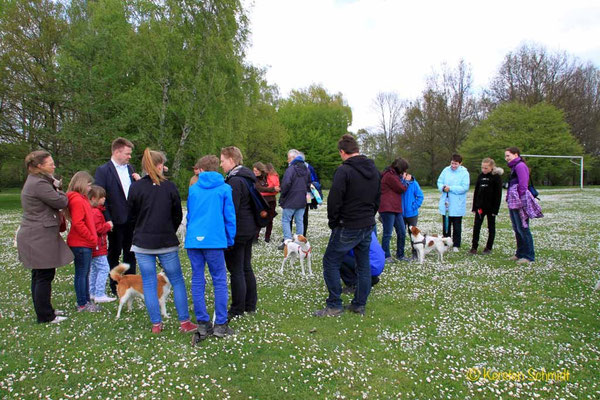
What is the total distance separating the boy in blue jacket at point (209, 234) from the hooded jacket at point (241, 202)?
0.99 feet

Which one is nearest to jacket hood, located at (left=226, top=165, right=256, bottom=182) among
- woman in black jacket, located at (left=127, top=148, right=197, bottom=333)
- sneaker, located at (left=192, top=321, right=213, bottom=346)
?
woman in black jacket, located at (left=127, top=148, right=197, bottom=333)

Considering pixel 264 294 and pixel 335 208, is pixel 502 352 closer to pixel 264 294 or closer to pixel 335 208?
pixel 335 208

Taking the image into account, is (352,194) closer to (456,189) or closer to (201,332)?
(201,332)

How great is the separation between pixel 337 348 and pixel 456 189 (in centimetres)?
632

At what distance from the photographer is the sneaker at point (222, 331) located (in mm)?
4409

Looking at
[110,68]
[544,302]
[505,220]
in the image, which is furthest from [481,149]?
[544,302]

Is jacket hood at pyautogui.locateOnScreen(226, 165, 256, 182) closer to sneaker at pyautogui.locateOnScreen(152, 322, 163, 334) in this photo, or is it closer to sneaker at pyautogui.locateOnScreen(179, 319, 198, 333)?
sneaker at pyautogui.locateOnScreen(179, 319, 198, 333)

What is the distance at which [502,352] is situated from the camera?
417cm

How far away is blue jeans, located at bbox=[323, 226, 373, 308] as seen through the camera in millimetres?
5023

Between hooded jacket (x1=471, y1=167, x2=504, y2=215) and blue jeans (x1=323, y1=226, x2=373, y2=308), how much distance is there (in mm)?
5130

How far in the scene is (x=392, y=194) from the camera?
809cm

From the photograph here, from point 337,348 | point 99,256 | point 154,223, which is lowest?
point 337,348

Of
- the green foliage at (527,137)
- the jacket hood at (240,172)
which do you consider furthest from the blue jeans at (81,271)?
the green foliage at (527,137)

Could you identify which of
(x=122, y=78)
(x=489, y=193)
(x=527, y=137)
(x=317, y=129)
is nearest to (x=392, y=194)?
(x=489, y=193)
